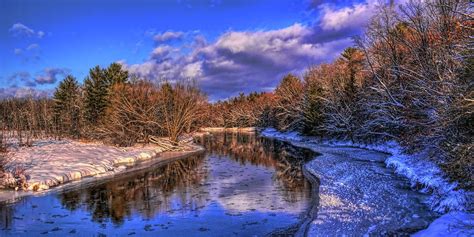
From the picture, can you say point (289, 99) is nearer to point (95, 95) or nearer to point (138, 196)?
point (95, 95)

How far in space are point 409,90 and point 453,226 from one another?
16287 mm

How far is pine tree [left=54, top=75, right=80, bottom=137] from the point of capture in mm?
46009

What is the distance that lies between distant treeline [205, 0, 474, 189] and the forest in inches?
2.7

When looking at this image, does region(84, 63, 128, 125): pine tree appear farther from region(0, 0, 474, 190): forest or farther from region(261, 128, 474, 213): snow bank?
region(261, 128, 474, 213): snow bank

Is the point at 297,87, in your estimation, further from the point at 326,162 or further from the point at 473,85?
the point at 473,85

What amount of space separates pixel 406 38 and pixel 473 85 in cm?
1458

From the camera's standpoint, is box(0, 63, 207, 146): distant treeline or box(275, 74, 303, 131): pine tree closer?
box(0, 63, 207, 146): distant treeline

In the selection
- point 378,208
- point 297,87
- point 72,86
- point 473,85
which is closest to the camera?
point 473,85

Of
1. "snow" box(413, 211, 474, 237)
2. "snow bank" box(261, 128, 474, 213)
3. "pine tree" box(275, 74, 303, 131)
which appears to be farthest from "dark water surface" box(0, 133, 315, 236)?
"pine tree" box(275, 74, 303, 131)

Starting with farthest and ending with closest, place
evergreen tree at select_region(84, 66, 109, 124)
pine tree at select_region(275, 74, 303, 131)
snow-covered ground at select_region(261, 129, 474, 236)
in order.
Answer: pine tree at select_region(275, 74, 303, 131) < evergreen tree at select_region(84, 66, 109, 124) < snow-covered ground at select_region(261, 129, 474, 236)

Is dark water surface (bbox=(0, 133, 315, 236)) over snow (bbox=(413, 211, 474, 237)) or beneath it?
beneath

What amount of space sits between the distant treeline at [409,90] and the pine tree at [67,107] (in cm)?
2911

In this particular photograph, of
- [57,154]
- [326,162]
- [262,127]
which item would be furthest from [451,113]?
[262,127]

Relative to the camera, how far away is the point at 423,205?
1246 cm
